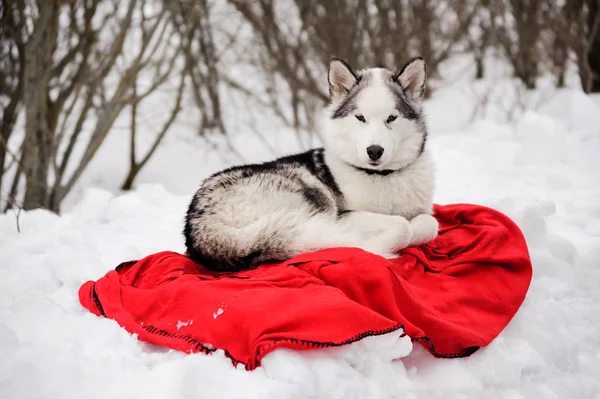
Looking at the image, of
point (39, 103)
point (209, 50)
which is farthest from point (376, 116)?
point (209, 50)

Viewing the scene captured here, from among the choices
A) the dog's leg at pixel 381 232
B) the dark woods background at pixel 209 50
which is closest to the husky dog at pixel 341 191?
the dog's leg at pixel 381 232

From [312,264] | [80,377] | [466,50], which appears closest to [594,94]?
[466,50]

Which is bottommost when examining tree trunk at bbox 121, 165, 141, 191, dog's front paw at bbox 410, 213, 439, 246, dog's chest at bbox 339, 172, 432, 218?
tree trunk at bbox 121, 165, 141, 191

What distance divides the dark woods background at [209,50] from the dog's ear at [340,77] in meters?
3.05

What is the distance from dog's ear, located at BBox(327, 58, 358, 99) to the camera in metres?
3.24

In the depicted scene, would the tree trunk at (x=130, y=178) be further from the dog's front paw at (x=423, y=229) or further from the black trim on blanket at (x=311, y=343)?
the black trim on blanket at (x=311, y=343)

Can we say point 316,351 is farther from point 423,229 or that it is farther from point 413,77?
point 413,77

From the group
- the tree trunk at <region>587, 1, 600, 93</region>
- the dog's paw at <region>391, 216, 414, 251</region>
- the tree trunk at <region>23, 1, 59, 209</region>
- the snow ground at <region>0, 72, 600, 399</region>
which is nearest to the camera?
the snow ground at <region>0, 72, 600, 399</region>

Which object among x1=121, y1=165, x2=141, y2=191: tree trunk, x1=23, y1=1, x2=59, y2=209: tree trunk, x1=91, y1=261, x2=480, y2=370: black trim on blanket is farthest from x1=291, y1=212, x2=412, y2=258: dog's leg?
x1=121, y1=165, x2=141, y2=191: tree trunk

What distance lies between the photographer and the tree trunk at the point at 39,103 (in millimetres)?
5047

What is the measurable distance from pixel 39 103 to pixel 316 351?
476 cm

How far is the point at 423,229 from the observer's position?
309 cm

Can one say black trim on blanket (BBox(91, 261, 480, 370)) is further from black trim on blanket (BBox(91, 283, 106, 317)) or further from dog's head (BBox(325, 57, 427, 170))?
dog's head (BBox(325, 57, 427, 170))

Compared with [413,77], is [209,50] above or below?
below
